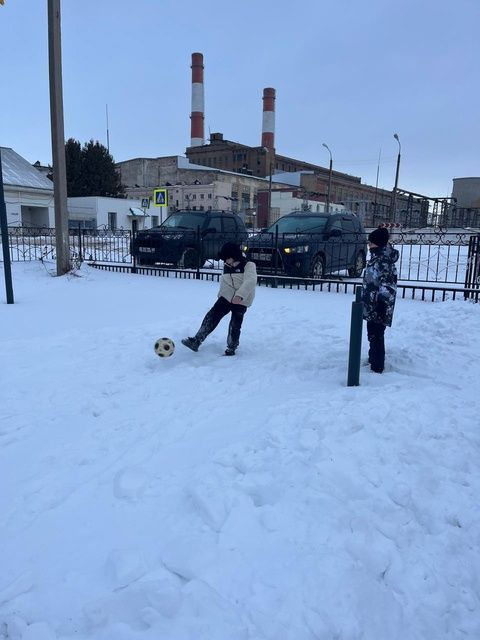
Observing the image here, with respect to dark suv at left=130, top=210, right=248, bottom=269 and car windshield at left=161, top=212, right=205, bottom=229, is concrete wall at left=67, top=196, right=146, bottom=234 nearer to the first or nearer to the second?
car windshield at left=161, top=212, right=205, bottom=229

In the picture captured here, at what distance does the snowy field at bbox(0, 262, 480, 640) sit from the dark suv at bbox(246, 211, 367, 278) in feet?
20.0

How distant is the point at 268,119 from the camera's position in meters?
68.1

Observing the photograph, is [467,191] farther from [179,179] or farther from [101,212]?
[101,212]

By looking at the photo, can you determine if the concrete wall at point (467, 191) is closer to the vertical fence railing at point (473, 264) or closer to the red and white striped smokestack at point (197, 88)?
the red and white striped smokestack at point (197, 88)

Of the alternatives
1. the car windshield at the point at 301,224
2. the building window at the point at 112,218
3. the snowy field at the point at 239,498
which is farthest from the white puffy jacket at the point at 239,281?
the building window at the point at 112,218

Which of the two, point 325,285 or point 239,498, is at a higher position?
point 325,285

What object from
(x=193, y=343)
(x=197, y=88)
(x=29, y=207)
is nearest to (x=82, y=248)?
(x=193, y=343)

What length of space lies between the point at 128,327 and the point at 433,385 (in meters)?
4.40

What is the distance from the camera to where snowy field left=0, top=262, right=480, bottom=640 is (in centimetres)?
217

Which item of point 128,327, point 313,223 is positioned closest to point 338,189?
point 313,223

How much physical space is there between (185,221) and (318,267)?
484cm

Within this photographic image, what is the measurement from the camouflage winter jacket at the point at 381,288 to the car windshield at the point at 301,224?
7379 millimetres

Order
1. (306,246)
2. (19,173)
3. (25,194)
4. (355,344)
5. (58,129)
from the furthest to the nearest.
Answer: (19,173), (25,194), (58,129), (306,246), (355,344)

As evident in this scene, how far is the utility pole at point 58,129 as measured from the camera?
12.6 meters
